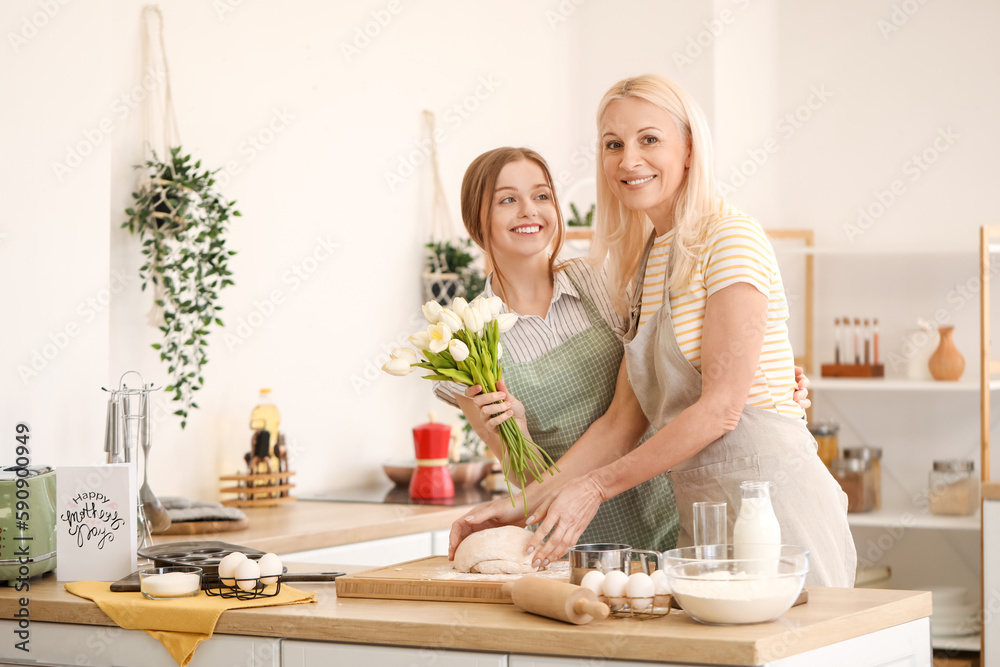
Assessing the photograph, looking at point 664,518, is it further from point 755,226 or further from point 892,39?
point 892,39

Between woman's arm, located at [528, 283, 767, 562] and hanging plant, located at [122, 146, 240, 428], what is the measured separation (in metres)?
1.30

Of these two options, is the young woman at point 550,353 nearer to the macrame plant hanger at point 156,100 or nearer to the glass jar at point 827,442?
the macrame plant hanger at point 156,100

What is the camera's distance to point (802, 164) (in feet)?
14.1

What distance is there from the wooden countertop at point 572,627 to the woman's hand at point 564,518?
0.17m

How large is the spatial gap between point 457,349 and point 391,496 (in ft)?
5.51

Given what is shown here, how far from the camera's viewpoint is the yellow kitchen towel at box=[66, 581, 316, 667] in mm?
1509

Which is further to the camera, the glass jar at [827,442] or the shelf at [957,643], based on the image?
the glass jar at [827,442]

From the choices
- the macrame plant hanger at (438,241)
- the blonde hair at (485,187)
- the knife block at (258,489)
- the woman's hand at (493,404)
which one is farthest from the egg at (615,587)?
the macrame plant hanger at (438,241)

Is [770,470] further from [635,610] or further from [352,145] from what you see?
[352,145]

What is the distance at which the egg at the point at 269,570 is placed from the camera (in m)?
1.59

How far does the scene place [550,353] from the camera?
2066 mm

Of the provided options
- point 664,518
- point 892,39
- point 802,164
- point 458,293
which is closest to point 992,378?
point 802,164

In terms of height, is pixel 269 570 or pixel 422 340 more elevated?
pixel 422 340

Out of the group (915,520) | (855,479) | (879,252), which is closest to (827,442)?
(855,479)
